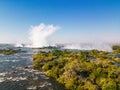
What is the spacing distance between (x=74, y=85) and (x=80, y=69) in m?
10.8

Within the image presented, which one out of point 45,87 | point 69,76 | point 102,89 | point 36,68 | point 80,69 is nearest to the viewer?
point 102,89

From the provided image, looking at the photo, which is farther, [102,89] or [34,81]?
[34,81]

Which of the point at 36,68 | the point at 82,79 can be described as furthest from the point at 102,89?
Result: the point at 36,68

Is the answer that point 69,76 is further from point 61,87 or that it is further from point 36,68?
point 36,68

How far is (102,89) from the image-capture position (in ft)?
156

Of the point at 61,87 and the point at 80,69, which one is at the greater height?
the point at 80,69

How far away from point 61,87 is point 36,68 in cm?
2727

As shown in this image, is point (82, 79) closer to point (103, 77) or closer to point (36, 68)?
point (103, 77)

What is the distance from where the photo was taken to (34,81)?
5647 centimetres

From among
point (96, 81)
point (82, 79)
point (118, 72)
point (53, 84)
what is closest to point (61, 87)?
point (53, 84)

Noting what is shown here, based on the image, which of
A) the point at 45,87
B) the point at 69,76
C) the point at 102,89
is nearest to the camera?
the point at 102,89

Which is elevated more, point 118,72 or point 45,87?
point 118,72

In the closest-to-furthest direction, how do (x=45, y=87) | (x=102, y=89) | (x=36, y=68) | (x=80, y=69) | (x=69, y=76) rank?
1. (x=102, y=89)
2. (x=45, y=87)
3. (x=69, y=76)
4. (x=80, y=69)
5. (x=36, y=68)

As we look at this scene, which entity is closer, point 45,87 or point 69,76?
point 45,87
